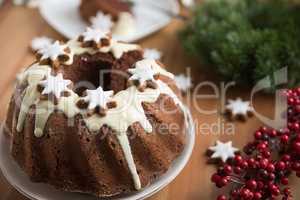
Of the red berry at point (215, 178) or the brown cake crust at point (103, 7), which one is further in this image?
the brown cake crust at point (103, 7)

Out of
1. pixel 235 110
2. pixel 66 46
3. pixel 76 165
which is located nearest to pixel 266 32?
pixel 235 110

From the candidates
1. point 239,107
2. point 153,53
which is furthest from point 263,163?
point 153,53

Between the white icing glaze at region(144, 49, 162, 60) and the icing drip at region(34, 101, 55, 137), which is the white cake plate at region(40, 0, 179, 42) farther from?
the icing drip at region(34, 101, 55, 137)

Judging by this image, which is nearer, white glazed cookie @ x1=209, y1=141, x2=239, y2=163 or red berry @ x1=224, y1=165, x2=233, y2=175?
red berry @ x1=224, y1=165, x2=233, y2=175

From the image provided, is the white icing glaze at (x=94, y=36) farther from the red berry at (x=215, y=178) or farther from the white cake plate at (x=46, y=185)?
the red berry at (x=215, y=178)

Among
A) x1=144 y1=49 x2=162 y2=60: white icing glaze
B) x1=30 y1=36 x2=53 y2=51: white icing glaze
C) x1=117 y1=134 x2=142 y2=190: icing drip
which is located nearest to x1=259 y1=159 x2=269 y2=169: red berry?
x1=117 y1=134 x2=142 y2=190: icing drip

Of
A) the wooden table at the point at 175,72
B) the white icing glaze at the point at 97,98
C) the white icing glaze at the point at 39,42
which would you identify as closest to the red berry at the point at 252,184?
the wooden table at the point at 175,72
